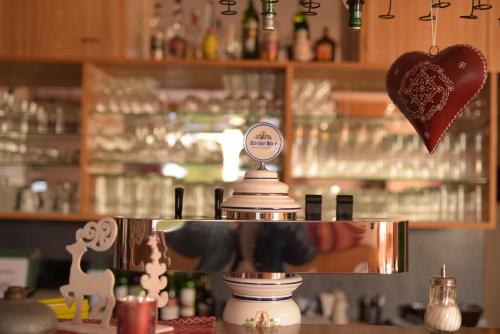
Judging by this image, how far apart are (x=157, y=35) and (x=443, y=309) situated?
2.60m

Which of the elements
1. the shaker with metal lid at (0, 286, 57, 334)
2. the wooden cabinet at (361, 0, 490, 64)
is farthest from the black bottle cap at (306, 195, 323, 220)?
the wooden cabinet at (361, 0, 490, 64)

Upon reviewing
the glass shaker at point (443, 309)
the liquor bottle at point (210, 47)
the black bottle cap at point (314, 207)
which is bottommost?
the glass shaker at point (443, 309)

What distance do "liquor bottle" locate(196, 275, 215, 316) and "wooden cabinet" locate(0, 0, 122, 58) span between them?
1294 mm

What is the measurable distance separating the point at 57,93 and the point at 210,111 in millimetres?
895

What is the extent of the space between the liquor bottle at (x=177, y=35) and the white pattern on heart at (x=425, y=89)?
1848mm

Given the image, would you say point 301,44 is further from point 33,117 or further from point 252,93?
point 33,117

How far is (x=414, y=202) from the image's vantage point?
13.4ft

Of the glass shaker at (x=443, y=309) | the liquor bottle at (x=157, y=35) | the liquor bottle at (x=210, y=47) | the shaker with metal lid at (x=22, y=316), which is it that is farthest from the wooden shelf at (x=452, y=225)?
the shaker with metal lid at (x=22, y=316)

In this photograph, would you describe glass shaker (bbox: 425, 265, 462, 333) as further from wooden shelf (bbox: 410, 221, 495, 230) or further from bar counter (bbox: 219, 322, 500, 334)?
wooden shelf (bbox: 410, 221, 495, 230)

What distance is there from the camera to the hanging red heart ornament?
2.35 metres

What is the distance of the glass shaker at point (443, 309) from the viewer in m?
2.01

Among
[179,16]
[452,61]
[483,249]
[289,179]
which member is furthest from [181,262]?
[483,249]

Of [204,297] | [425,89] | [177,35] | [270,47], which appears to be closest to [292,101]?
[270,47]

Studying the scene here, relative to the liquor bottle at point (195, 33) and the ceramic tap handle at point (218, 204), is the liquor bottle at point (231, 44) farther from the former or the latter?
the ceramic tap handle at point (218, 204)
